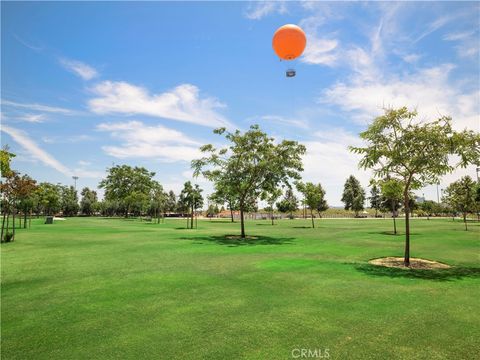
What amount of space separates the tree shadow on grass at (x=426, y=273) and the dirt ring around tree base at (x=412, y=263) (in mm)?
637

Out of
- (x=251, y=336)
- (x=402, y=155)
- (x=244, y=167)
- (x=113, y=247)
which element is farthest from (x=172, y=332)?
(x=244, y=167)

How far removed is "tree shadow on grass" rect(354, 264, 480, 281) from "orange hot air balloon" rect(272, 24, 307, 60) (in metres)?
10.8

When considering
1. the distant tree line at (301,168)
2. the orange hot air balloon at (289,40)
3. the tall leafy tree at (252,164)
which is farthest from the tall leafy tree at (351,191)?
the orange hot air balloon at (289,40)

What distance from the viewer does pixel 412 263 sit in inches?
676

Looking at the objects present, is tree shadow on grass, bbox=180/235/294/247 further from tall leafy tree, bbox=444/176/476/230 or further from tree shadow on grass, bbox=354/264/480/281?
tall leafy tree, bbox=444/176/476/230

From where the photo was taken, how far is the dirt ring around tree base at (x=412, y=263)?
16109mm

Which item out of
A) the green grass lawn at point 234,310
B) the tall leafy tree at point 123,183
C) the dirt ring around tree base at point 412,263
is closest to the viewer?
the green grass lawn at point 234,310

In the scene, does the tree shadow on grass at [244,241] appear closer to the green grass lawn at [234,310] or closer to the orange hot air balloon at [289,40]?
the green grass lawn at [234,310]

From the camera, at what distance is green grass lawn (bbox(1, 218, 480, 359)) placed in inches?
269

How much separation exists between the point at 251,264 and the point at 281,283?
14.1ft

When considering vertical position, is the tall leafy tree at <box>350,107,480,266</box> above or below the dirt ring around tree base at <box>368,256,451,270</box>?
above

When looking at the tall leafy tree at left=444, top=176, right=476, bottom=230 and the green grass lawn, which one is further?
the tall leafy tree at left=444, top=176, right=476, bottom=230

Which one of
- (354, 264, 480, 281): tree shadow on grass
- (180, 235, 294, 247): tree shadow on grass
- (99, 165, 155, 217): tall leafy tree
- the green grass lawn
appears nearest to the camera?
the green grass lawn

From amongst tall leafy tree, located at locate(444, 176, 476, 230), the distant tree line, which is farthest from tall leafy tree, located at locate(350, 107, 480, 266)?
tall leafy tree, located at locate(444, 176, 476, 230)
